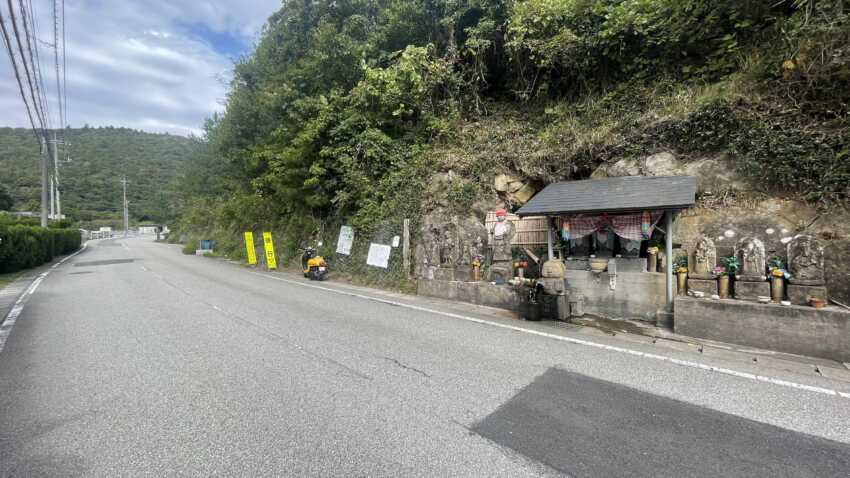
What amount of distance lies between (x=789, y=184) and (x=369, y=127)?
10.5 metres

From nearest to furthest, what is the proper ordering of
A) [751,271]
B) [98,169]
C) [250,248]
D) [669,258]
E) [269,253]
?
[751,271], [669,258], [269,253], [250,248], [98,169]

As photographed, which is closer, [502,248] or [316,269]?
[502,248]

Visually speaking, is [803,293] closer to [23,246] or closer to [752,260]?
[752,260]

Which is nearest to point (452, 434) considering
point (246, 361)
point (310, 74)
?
point (246, 361)

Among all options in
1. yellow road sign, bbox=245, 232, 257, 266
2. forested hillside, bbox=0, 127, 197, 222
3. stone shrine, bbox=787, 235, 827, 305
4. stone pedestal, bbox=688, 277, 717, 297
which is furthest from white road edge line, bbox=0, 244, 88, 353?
forested hillside, bbox=0, 127, 197, 222

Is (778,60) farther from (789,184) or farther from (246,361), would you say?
(246,361)

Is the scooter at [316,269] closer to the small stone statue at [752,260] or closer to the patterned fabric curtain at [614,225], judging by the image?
the patterned fabric curtain at [614,225]

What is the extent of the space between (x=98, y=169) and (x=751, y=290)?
9556cm

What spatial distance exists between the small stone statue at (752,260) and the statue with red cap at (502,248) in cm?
399

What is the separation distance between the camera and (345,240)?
1245 centimetres

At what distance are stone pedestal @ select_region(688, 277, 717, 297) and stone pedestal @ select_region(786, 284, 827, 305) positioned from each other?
0.83 metres

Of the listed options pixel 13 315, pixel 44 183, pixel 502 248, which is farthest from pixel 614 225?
pixel 44 183

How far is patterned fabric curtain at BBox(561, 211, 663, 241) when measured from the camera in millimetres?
5910

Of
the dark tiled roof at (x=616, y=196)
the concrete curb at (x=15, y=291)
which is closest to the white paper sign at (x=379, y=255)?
the dark tiled roof at (x=616, y=196)
